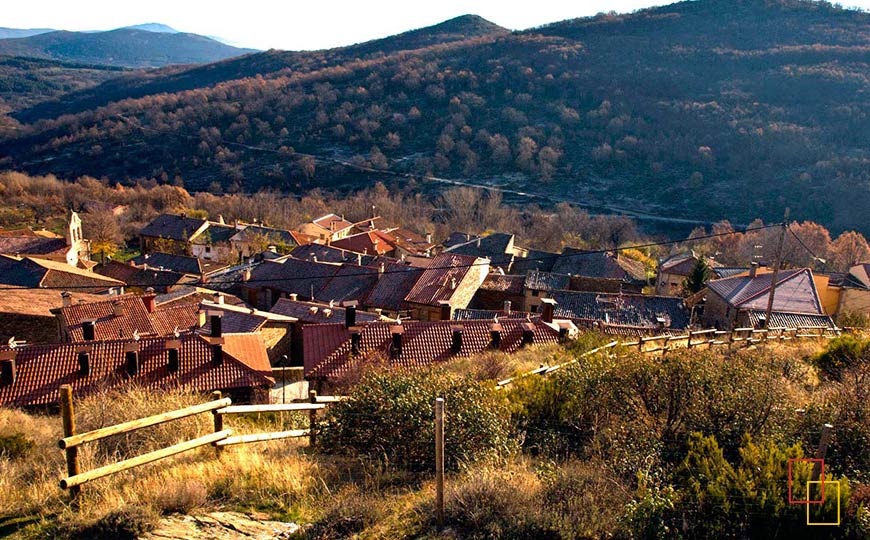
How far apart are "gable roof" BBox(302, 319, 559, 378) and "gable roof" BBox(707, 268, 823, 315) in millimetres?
10891

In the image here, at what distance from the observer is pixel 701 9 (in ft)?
478

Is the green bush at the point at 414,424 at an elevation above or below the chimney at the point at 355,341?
above

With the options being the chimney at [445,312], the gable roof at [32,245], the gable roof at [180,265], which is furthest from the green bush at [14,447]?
the gable roof at [32,245]

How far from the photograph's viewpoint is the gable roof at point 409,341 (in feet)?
54.4

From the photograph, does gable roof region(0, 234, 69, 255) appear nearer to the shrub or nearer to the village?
the village

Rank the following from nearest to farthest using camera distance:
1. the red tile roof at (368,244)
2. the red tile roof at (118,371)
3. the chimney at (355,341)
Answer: the red tile roof at (118,371)
the chimney at (355,341)
the red tile roof at (368,244)

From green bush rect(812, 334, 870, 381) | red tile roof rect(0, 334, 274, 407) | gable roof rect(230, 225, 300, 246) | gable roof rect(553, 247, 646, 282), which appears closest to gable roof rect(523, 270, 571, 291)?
gable roof rect(553, 247, 646, 282)

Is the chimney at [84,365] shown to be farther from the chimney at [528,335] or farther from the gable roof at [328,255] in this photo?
the gable roof at [328,255]

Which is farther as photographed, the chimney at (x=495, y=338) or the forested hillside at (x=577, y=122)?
the forested hillside at (x=577, y=122)

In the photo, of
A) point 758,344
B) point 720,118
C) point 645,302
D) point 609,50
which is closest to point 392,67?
point 609,50

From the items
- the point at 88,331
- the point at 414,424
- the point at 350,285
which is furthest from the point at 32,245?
the point at 414,424

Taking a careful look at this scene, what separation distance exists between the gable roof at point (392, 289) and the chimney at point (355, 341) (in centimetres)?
970

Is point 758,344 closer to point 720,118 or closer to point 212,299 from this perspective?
point 212,299

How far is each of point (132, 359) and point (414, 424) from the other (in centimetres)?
1063
